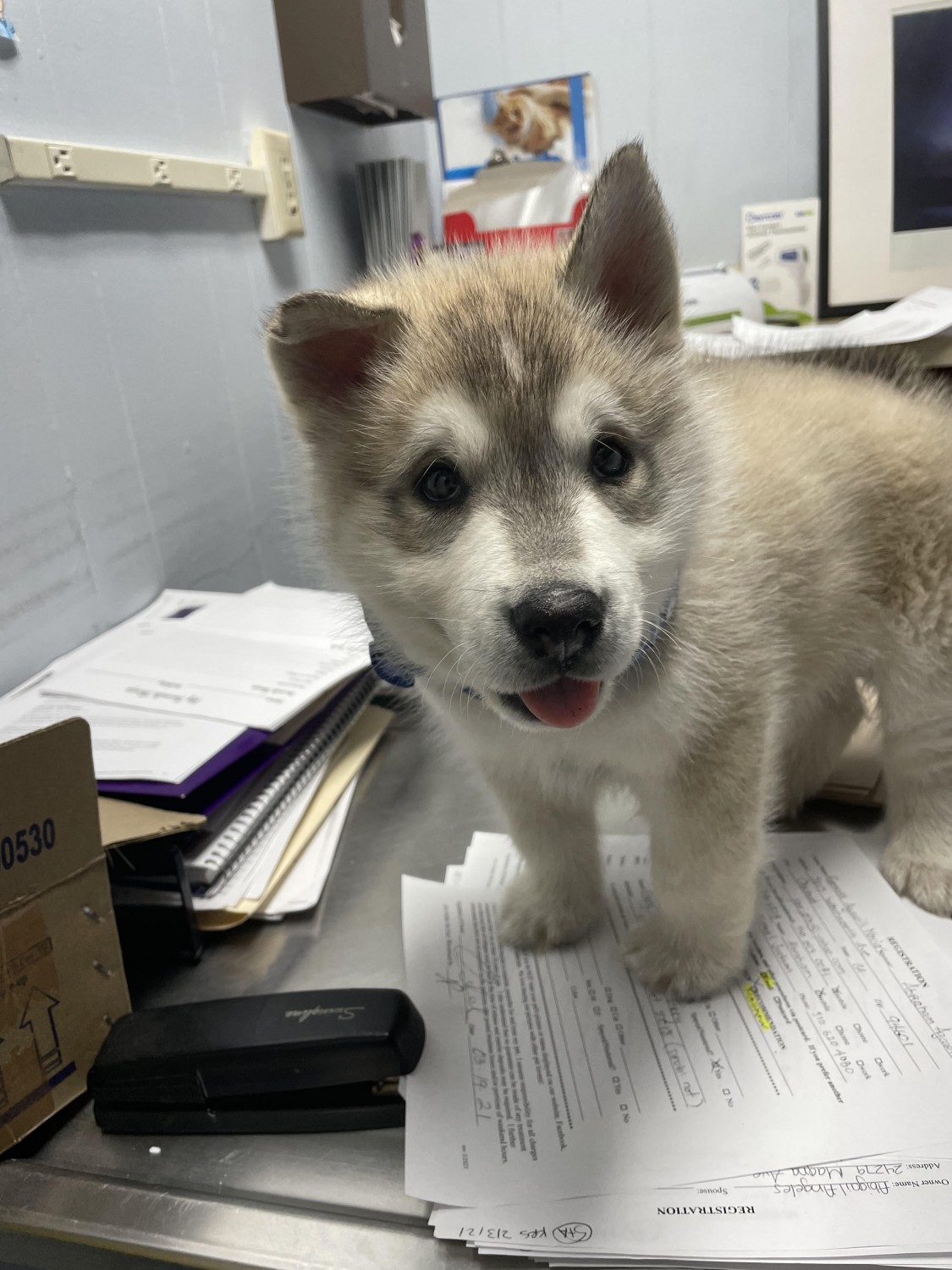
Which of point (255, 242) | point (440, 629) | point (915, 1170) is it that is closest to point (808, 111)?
point (255, 242)

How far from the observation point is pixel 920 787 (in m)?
0.95

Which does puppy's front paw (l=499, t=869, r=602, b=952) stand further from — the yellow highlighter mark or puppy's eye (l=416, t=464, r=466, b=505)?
puppy's eye (l=416, t=464, r=466, b=505)

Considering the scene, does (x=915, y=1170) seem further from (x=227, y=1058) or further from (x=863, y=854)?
(x=227, y=1058)

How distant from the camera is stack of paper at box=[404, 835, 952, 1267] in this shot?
60 cm

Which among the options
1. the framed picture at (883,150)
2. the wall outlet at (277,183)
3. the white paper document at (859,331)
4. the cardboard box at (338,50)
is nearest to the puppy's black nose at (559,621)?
the white paper document at (859,331)

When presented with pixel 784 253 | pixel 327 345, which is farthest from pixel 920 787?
pixel 784 253

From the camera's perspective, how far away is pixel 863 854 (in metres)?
0.97

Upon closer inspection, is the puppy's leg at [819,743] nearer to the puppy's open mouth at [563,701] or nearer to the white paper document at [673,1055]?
the white paper document at [673,1055]

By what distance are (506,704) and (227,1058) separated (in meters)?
0.38

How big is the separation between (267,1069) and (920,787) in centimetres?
75

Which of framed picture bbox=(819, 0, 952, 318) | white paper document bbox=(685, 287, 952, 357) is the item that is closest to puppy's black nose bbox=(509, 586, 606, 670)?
white paper document bbox=(685, 287, 952, 357)

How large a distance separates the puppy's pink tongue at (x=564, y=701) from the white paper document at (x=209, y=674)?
455 millimetres

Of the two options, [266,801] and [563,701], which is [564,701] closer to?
[563,701]

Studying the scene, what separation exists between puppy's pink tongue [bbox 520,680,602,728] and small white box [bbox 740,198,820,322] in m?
1.72
